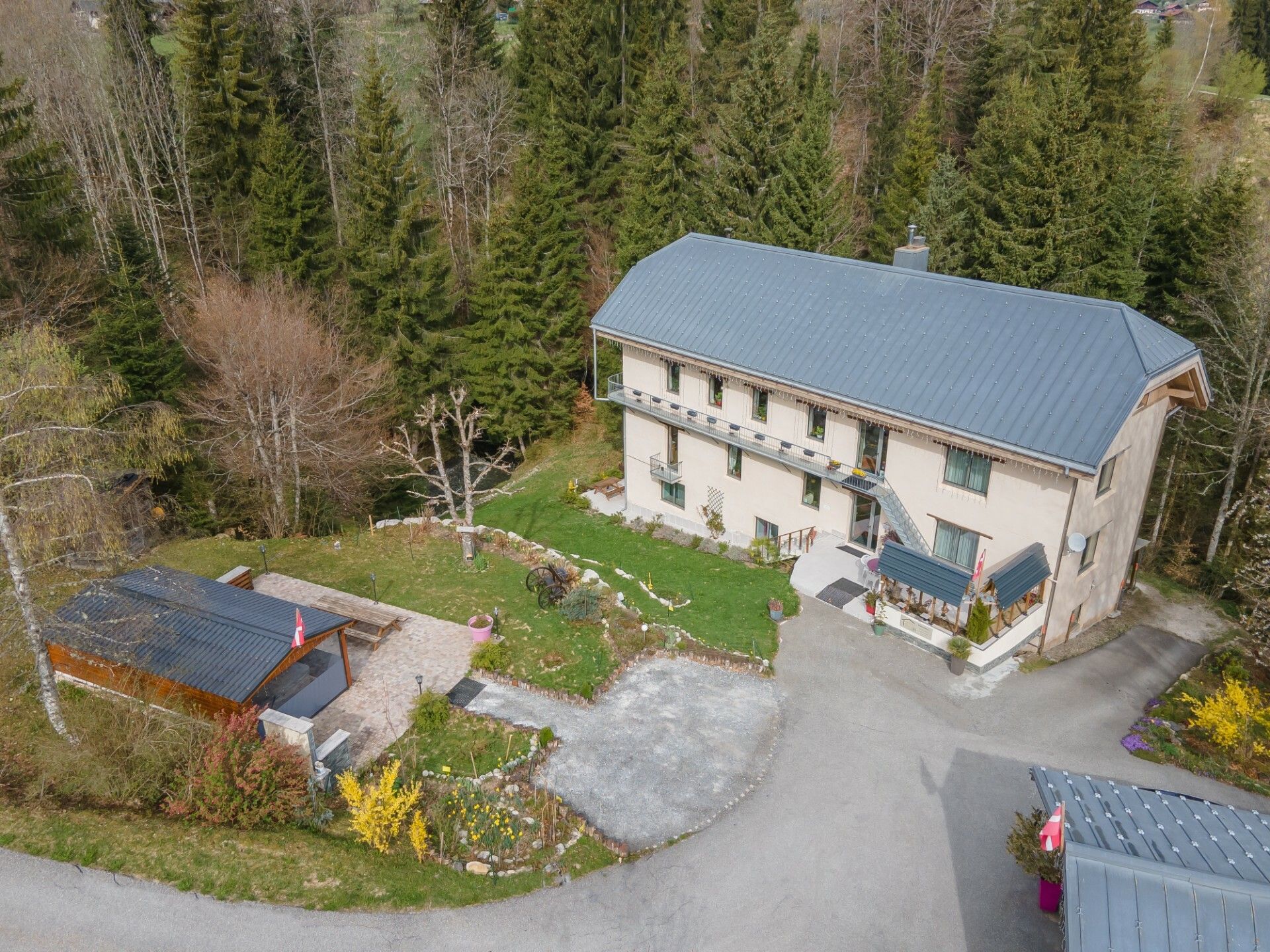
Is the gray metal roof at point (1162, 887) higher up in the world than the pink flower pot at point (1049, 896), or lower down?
higher up

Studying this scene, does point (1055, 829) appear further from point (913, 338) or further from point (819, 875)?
point (913, 338)

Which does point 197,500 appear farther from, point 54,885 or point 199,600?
point 54,885

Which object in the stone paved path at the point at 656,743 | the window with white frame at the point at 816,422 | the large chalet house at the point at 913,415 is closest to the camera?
the stone paved path at the point at 656,743

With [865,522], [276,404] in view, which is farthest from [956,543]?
[276,404]

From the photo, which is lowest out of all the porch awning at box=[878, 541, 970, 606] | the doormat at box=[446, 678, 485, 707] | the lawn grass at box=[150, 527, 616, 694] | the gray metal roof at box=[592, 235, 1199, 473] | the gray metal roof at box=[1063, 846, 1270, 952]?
the lawn grass at box=[150, 527, 616, 694]

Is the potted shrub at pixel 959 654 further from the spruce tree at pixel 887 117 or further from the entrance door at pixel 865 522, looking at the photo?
the spruce tree at pixel 887 117

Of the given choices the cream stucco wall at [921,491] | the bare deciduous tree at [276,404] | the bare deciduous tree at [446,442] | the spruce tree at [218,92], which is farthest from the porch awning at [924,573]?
the spruce tree at [218,92]

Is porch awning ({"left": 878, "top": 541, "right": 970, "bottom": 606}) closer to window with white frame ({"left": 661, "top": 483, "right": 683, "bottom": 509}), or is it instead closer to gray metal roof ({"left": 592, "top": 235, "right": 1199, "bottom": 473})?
gray metal roof ({"left": 592, "top": 235, "right": 1199, "bottom": 473})

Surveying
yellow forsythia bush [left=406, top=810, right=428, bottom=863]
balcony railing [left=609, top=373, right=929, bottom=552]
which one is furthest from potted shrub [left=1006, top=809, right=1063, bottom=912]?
yellow forsythia bush [left=406, top=810, right=428, bottom=863]
